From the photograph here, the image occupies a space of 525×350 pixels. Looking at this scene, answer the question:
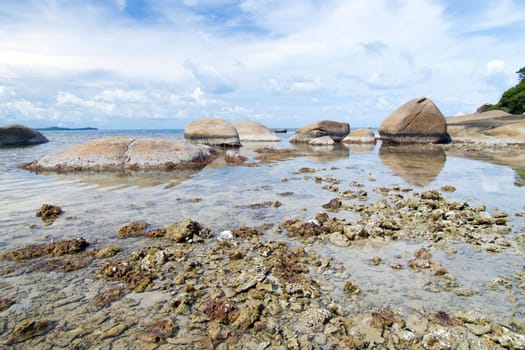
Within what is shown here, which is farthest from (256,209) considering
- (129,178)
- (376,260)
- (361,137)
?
(361,137)

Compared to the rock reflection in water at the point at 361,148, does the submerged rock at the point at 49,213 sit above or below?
above

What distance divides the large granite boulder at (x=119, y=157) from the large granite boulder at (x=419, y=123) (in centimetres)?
2315

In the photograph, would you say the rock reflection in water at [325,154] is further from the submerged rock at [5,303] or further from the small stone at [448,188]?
the submerged rock at [5,303]

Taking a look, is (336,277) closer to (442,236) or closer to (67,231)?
(442,236)

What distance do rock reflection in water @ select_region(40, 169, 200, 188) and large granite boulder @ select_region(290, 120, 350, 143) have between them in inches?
1080

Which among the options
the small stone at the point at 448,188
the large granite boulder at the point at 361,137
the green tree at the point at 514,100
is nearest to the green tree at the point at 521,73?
the green tree at the point at 514,100

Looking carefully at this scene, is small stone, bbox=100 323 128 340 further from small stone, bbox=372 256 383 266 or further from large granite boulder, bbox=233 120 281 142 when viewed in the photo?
large granite boulder, bbox=233 120 281 142

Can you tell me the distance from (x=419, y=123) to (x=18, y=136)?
41.2 metres

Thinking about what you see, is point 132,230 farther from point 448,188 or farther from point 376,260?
point 448,188

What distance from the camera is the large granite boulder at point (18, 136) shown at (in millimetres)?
31141

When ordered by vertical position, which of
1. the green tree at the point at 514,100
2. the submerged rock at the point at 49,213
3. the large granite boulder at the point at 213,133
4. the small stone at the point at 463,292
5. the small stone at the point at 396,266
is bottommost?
the small stone at the point at 463,292

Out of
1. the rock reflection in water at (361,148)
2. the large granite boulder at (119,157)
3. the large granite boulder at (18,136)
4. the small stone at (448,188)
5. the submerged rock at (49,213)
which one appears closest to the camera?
the submerged rock at (49,213)

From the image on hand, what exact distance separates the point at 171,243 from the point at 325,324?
3.01 m

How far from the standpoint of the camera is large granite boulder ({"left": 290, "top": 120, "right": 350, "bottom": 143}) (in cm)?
3816
